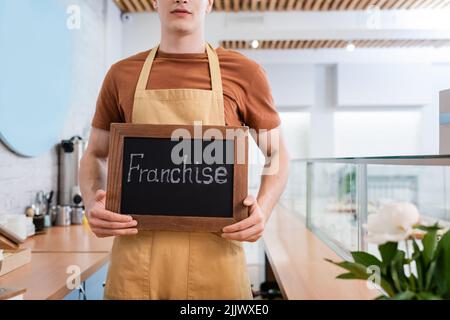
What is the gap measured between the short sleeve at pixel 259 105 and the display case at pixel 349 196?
278mm

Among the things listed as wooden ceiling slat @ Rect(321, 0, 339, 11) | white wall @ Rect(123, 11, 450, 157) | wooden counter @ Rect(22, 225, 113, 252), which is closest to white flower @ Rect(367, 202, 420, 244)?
wooden counter @ Rect(22, 225, 113, 252)

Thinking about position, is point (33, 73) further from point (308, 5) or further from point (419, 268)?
point (308, 5)

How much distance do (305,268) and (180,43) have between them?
1032 mm

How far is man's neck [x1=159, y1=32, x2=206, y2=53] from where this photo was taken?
84 cm

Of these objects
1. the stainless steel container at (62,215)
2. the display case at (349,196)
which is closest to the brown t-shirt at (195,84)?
the display case at (349,196)

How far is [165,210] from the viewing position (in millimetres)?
734

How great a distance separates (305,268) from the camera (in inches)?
61.4

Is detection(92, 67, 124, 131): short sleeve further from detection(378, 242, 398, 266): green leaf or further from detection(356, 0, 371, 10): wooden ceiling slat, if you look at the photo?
detection(356, 0, 371, 10): wooden ceiling slat

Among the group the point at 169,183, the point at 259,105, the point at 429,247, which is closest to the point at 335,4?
the point at 259,105

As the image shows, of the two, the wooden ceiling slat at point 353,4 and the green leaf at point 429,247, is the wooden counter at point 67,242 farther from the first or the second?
the wooden ceiling slat at point 353,4

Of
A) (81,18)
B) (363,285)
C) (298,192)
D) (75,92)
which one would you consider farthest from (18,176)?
(298,192)

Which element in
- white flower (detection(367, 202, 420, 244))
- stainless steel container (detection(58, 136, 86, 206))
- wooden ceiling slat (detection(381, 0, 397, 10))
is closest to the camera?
white flower (detection(367, 202, 420, 244))

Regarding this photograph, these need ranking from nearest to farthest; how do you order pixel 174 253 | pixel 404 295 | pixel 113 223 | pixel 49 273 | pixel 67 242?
pixel 404 295
pixel 113 223
pixel 174 253
pixel 49 273
pixel 67 242
